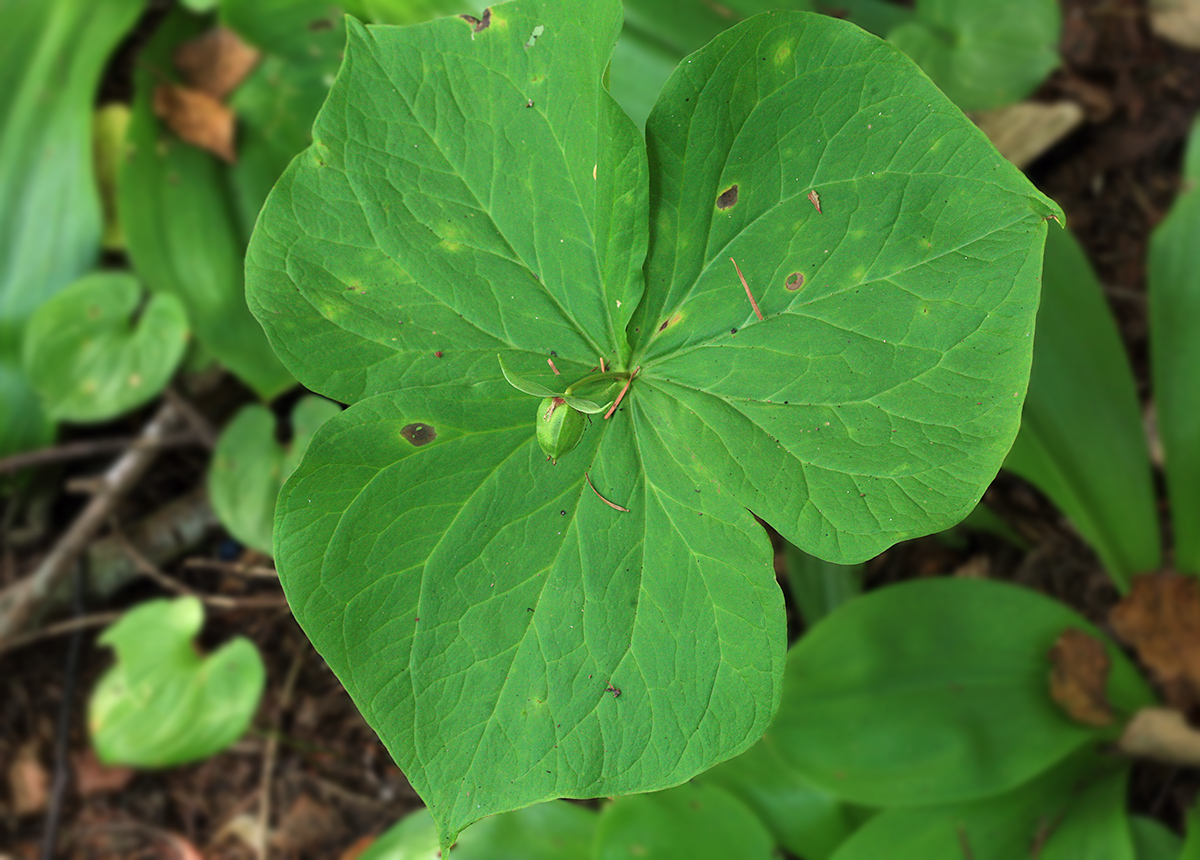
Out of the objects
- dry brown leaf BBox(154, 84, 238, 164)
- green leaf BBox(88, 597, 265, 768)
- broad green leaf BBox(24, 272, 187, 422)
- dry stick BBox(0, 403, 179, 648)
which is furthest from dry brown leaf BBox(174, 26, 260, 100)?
green leaf BBox(88, 597, 265, 768)

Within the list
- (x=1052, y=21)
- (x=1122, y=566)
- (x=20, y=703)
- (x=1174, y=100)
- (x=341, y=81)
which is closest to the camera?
(x=341, y=81)

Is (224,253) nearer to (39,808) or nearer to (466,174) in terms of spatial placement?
(466,174)

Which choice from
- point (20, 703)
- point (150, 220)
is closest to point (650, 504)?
point (150, 220)

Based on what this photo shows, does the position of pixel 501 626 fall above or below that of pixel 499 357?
below

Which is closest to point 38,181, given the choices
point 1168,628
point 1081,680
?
point 1081,680

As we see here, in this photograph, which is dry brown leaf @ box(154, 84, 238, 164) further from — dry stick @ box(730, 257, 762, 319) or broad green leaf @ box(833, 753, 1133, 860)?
broad green leaf @ box(833, 753, 1133, 860)
